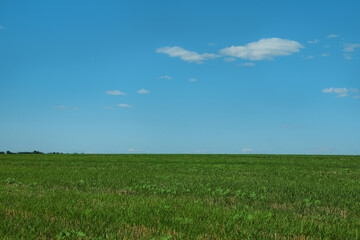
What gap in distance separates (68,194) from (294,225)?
22.1 ft

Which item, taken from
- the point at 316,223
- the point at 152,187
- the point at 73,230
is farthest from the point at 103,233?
the point at 152,187

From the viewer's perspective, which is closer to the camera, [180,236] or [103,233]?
[180,236]

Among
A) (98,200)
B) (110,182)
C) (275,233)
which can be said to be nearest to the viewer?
(275,233)

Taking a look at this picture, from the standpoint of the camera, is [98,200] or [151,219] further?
[98,200]

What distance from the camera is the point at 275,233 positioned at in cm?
616

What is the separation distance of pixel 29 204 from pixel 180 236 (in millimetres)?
4807

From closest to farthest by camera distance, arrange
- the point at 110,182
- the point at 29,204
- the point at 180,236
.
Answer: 1. the point at 180,236
2. the point at 29,204
3. the point at 110,182

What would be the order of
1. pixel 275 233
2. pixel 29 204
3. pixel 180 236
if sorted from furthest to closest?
pixel 29 204, pixel 275 233, pixel 180 236

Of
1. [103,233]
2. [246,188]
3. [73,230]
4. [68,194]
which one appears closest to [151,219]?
[103,233]

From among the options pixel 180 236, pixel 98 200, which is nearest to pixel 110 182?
pixel 98 200

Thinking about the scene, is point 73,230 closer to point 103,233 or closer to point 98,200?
point 103,233

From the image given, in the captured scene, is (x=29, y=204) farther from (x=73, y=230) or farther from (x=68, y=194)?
(x=73, y=230)

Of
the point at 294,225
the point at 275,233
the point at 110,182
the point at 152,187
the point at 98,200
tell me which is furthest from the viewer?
the point at 110,182

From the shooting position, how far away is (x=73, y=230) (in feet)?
19.9
